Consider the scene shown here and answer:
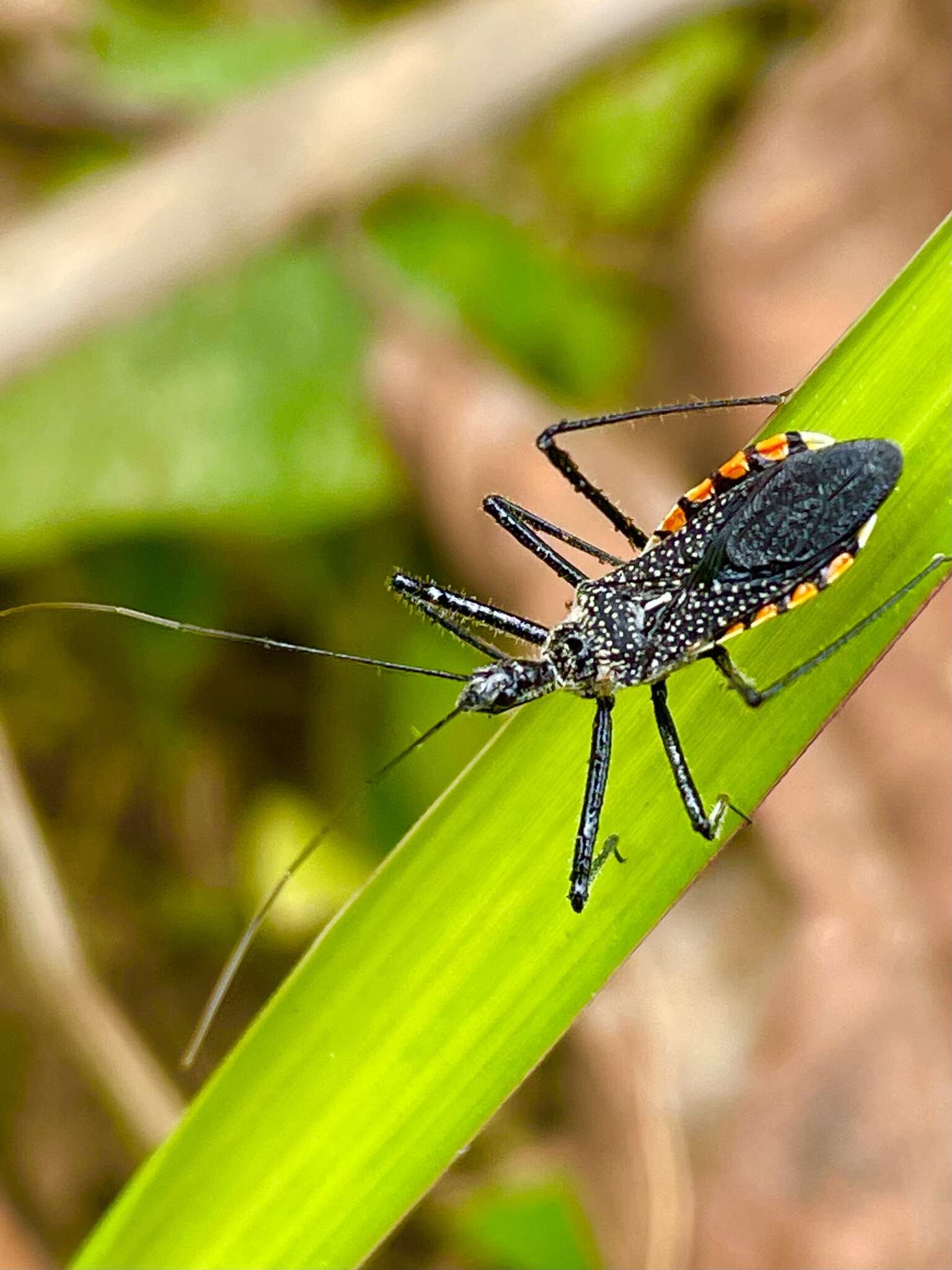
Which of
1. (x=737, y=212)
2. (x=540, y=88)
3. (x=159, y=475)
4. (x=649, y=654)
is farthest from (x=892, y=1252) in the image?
(x=540, y=88)

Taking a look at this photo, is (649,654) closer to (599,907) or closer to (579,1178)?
(599,907)

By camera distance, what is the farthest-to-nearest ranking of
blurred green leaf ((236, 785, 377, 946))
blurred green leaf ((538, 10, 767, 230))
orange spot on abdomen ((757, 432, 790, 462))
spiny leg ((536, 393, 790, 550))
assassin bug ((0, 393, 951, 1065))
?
blurred green leaf ((538, 10, 767, 230))
blurred green leaf ((236, 785, 377, 946))
spiny leg ((536, 393, 790, 550))
orange spot on abdomen ((757, 432, 790, 462))
assassin bug ((0, 393, 951, 1065))

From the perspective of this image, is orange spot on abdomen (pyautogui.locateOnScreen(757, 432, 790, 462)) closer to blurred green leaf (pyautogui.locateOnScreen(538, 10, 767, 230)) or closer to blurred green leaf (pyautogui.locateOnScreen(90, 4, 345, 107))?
blurred green leaf (pyautogui.locateOnScreen(538, 10, 767, 230))

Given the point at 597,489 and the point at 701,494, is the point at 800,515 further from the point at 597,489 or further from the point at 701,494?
the point at 597,489

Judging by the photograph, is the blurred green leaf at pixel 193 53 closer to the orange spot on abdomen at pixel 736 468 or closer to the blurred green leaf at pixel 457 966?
the orange spot on abdomen at pixel 736 468

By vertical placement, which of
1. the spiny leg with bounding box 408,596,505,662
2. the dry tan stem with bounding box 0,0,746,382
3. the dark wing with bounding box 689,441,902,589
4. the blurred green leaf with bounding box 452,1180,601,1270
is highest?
the dry tan stem with bounding box 0,0,746,382

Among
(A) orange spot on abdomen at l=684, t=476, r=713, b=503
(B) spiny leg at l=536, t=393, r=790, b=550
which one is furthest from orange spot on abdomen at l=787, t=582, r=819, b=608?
(B) spiny leg at l=536, t=393, r=790, b=550

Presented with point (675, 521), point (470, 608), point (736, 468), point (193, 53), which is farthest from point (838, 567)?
point (193, 53)

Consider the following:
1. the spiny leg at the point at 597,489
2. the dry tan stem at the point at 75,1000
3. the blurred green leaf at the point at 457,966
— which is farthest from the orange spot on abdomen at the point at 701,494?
the dry tan stem at the point at 75,1000
